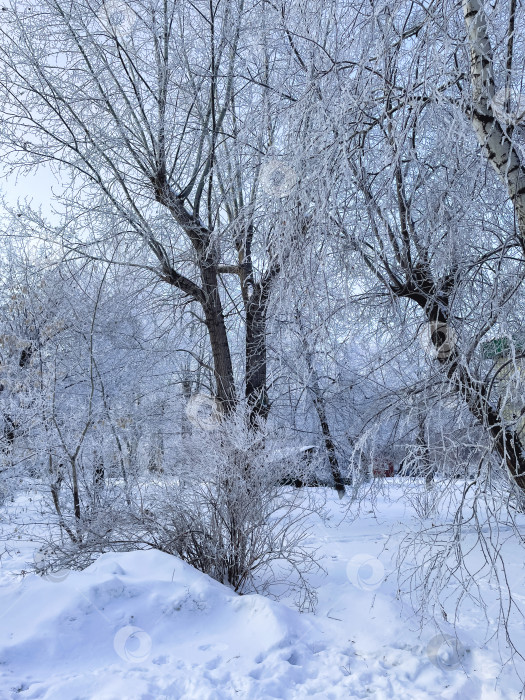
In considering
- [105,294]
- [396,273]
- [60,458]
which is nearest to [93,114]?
[105,294]

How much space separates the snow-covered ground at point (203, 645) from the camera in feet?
9.99

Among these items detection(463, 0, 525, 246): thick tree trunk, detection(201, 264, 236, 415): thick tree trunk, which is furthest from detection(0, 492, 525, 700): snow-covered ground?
detection(201, 264, 236, 415): thick tree trunk

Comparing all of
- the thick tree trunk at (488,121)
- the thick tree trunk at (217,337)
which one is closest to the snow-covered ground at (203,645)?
the thick tree trunk at (488,121)

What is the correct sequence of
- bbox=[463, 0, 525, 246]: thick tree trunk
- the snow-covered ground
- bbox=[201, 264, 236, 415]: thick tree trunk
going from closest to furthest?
bbox=[463, 0, 525, 246]: thick tree trunk < the snow-covered ground < bbox=[201, 264, 236, 415]: thick tree trunk

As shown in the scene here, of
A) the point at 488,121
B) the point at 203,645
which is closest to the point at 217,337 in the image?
the point at 203,645

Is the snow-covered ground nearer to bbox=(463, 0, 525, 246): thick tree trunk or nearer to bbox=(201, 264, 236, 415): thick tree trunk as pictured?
bbox=(463, 0, 525, 246): thick tree trunk

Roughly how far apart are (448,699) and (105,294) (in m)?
9.19

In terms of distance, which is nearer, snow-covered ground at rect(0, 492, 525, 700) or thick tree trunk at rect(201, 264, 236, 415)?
snow-covered ground at rect(0, 492, 525, 700)

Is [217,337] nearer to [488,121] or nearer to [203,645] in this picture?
[203,645]

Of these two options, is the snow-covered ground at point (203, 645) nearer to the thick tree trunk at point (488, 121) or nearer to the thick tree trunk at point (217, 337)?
the thick tree trunk at point (488, 121)

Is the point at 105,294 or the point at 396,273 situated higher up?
the point at 105,294

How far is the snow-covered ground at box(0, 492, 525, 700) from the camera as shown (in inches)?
120

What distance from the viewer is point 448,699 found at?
3.12 metres

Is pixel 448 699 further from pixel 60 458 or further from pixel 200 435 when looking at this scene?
pixel 60 458
